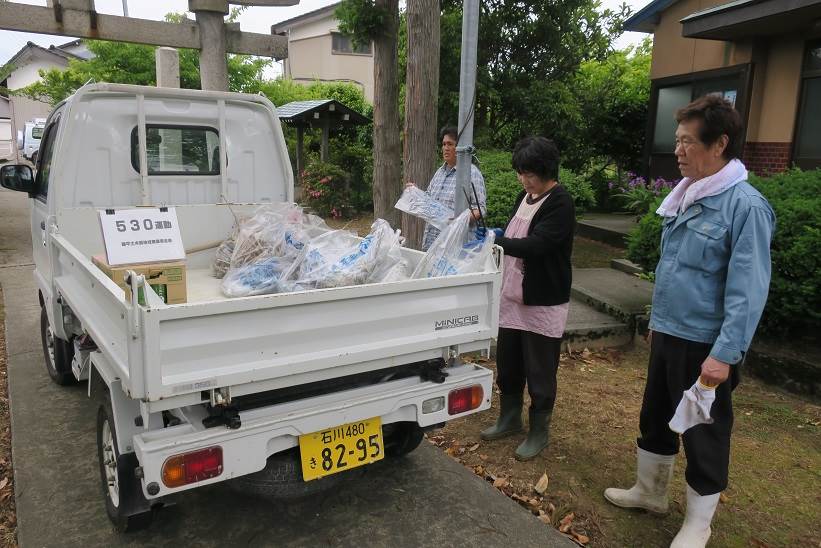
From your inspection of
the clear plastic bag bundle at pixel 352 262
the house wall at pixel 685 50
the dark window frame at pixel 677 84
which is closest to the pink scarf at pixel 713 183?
the clear plastic bag bundle at pixel 352 262

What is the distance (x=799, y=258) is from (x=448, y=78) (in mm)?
Result: 7097

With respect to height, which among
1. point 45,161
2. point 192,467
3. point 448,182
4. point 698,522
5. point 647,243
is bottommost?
point 698,522

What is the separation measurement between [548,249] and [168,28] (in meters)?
6.71

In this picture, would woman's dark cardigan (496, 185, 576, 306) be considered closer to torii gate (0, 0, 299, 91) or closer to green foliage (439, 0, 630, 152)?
torii gate (0, 0, 299, 91)

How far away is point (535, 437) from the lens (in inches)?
141

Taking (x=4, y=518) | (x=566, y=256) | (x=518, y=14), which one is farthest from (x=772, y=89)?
(x=4, y=518)

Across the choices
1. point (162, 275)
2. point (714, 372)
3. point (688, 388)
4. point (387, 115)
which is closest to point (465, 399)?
point (688, 388)

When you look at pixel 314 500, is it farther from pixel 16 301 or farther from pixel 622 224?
pixel 622 224

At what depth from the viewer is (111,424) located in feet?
8.49

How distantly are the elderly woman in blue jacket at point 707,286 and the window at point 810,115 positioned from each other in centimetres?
672

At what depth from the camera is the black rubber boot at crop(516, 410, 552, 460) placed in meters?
3.53

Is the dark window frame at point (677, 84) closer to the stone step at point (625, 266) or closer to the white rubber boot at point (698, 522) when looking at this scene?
the stone step at point (625, 266)

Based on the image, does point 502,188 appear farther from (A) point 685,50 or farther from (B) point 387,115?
(A) point 685,50

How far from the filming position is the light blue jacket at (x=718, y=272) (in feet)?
7.61
